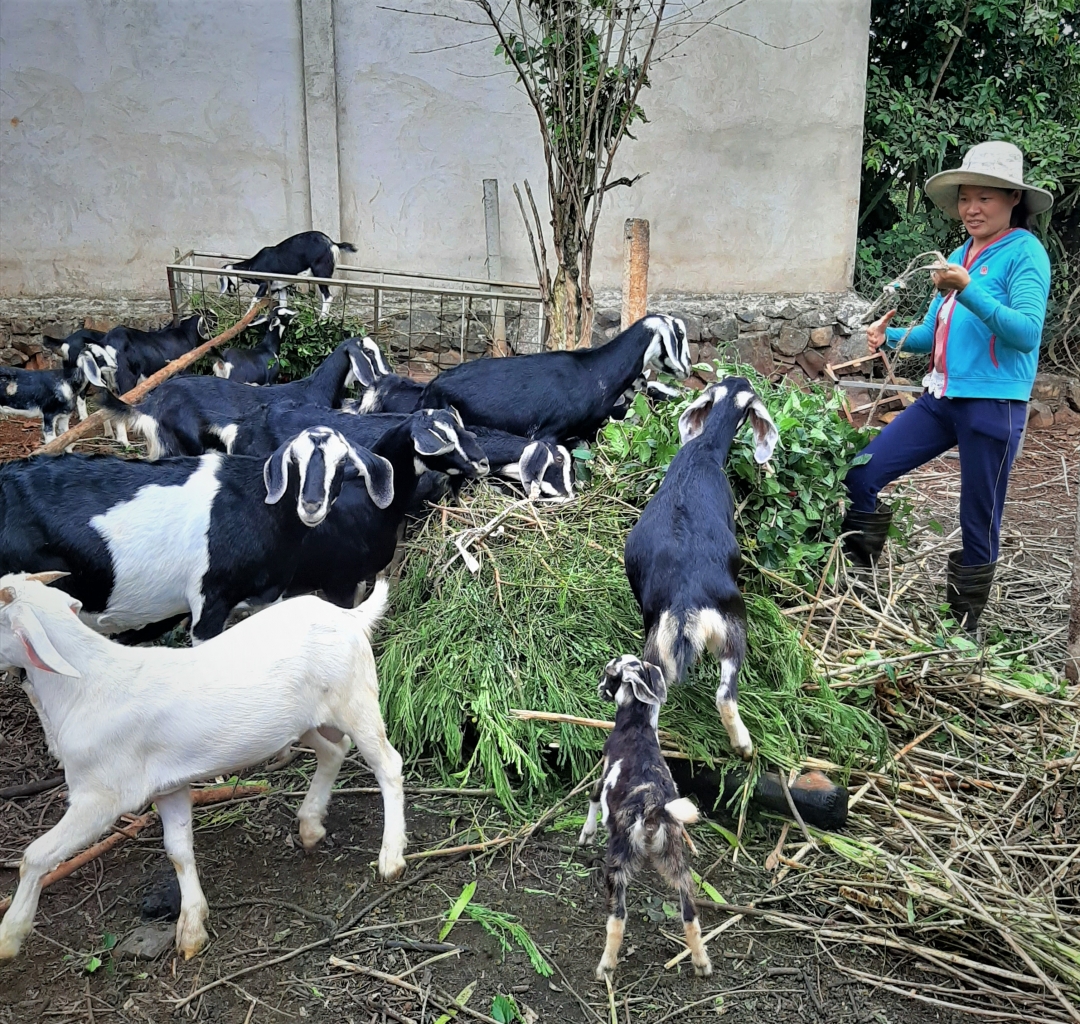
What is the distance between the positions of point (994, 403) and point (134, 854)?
3807mm

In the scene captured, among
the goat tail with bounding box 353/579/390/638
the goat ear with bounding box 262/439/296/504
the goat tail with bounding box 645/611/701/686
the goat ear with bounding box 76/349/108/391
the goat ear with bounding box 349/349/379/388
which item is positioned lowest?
the goat tail with bounding box 645/611/701/686

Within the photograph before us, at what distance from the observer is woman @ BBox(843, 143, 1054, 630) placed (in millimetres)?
3879

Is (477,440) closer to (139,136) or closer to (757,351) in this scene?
(757,351)

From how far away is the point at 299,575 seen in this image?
13.6 feet

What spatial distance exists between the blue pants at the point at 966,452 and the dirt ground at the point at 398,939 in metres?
1.89

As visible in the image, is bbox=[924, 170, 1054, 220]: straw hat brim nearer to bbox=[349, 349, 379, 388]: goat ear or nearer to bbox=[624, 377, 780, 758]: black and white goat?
bbox=[624, 377, 780, 758]: black and white goat

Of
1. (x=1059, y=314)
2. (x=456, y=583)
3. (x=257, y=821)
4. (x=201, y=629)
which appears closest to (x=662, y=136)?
(x=1059, y=314)

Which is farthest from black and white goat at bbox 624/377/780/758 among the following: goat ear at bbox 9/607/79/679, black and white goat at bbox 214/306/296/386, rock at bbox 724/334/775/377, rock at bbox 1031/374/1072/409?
rock at bbox 1031/374/1072/409

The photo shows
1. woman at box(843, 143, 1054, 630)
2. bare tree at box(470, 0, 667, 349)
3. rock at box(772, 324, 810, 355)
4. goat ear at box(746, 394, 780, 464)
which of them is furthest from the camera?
rock at box(772, 324, 810, 355)

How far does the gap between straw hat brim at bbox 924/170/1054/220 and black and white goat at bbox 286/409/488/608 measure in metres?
2.45

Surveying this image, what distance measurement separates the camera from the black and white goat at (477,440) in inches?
184

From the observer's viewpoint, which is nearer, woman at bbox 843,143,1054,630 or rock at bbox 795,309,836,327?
woman at bbox 843,143,1054,630

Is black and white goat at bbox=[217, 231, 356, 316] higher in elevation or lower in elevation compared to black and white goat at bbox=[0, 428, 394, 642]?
higher

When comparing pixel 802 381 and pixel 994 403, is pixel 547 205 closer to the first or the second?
pixel 802 381
